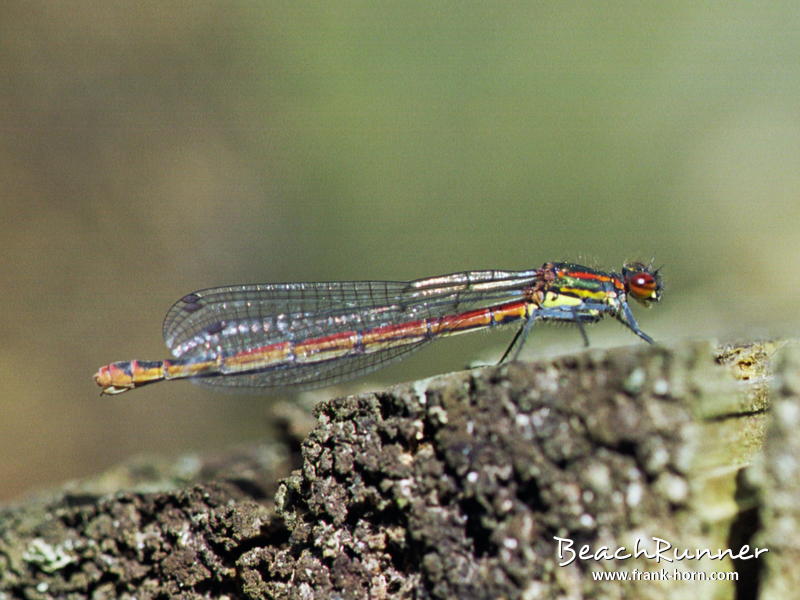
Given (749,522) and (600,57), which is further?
(600,57)

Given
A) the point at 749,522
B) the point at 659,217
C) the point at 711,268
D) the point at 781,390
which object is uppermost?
the point at 659,217

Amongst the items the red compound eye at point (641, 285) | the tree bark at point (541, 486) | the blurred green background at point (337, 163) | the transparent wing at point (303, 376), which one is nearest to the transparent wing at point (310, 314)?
the transparent wing at point (303, 376)

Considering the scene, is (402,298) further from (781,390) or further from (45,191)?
(45,191)

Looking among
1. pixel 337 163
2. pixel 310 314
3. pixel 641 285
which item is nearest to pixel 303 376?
pixel 310 314

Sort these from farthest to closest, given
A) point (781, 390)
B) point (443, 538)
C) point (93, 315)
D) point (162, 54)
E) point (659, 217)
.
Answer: point (162, 54)
point (659, 217)
point (93, 315)
point (443, 538)
point (781, 390)

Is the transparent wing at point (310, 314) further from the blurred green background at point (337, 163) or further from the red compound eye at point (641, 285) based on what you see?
the blurred green background at point (337, 163)

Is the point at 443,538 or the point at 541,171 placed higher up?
the point at 541,171

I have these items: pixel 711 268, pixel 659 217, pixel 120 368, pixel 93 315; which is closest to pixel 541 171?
pixel 659 217
